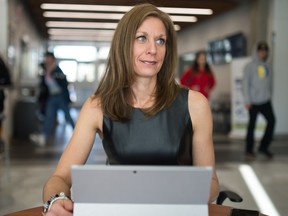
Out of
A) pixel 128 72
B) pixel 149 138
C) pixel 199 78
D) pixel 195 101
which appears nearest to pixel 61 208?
pixel 149 138

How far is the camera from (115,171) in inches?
35.0

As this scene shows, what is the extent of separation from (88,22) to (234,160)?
915cm

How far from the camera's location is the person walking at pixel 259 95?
6078 mm

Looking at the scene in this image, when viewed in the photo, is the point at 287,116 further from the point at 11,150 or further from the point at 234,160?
the point at 11,150

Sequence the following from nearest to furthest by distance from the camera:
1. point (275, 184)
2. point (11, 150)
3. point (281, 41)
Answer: point (275, 184)
point (11, 150)
point (281, 41)

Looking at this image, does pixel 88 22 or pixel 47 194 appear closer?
pixel 47 194

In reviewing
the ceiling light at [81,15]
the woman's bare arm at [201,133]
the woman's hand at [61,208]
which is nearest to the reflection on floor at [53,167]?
the woman's bare arm at [201,133]

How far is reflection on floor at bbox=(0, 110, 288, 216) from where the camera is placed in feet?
12.4

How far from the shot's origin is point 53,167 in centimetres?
516

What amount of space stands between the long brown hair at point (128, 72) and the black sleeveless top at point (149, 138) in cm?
Result: 3

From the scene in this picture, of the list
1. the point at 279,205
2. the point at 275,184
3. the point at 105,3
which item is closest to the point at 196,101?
the point at 279,205

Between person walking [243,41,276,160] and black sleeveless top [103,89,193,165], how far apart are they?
4.63 m

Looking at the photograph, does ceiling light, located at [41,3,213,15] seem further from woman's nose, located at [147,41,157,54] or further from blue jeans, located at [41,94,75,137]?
woman's nose, located at [147,41,157,54]

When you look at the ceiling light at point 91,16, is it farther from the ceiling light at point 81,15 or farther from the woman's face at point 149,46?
the woman's face at point 149,46
